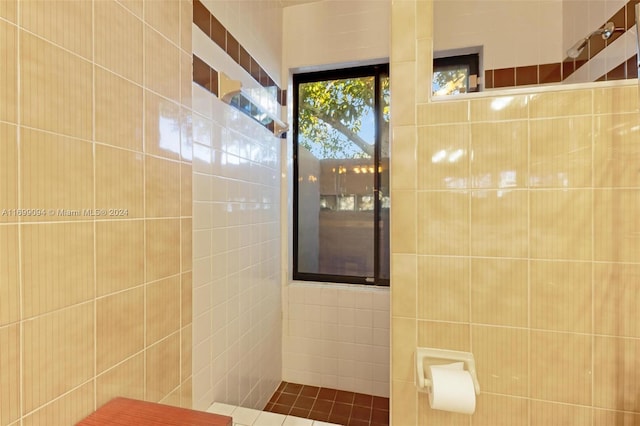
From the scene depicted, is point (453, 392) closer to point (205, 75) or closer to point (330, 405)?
point (330, 405)

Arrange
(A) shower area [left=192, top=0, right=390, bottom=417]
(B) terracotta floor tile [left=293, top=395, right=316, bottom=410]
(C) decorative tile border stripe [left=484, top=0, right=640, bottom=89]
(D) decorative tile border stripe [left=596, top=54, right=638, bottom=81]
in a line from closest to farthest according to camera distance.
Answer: (D) decorative tile border stripe [left=596, top=54, right=638, bottom=81] → (C) decorative tile border stripe [left=484, top=0, right=640, bottom=89] → (A) shower area [left=192, top=0, right=390, bottom=417] → (B) terracotta floor tile [left=293, top=395, right=316, bottom=410]

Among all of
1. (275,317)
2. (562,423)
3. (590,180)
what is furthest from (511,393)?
(275,317)

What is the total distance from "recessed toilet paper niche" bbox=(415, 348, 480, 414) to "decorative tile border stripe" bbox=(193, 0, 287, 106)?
1567 millimetres

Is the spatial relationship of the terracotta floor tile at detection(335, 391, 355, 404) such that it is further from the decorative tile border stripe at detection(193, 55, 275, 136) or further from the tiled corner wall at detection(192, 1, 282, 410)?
the decorative tile border stripe at detection(193, 55, 275, 136)

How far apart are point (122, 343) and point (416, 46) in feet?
4.38

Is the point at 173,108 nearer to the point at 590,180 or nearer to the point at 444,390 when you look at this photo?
the point at 444,390

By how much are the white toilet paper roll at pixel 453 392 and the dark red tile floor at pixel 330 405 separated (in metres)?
1.15

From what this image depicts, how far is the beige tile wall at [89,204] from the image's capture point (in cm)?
62

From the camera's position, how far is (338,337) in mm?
2244

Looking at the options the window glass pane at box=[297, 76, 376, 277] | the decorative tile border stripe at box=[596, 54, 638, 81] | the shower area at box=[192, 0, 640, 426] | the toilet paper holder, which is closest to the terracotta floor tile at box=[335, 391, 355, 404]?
the window glass pane at box=[297, 76, 376, 277]

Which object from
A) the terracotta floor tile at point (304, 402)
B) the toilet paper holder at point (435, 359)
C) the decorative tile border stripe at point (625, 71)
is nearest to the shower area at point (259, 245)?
the terracotta floor tile at point (304, 402)

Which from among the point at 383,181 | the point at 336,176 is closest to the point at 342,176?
the point at 336,176

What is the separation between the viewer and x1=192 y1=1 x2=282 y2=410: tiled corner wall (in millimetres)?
1292

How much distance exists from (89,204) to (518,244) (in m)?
1.29
